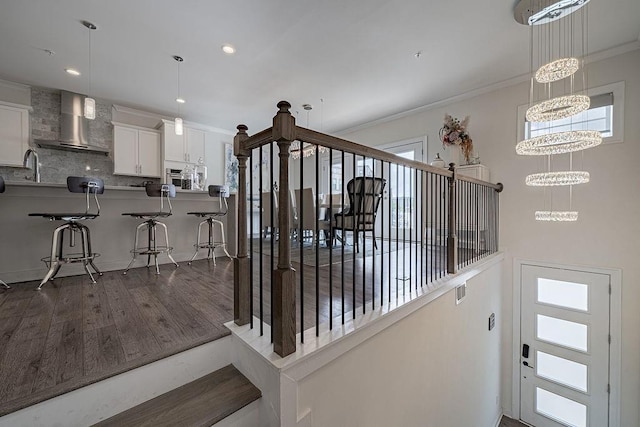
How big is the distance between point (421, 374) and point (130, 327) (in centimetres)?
199

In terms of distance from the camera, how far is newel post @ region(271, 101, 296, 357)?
1.09 meters

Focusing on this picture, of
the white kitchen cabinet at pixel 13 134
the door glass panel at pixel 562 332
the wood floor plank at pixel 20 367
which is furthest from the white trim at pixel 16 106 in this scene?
the door glass panel at pixel 562 332

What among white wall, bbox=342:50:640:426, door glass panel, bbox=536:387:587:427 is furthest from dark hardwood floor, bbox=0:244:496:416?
door glass panel, bbox=536:387:587:427

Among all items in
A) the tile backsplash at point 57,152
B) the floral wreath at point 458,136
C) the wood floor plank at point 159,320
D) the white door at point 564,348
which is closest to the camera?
the wood floor plank at point 159,320

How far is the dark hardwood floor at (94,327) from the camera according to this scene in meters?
1.06

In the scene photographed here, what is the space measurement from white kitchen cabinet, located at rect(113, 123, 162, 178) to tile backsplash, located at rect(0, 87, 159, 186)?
21 cm

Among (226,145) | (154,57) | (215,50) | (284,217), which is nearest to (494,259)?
(284,217)

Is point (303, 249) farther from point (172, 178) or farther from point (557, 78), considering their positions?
point (172, 178)

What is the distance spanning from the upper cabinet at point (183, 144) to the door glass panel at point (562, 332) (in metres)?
6.64

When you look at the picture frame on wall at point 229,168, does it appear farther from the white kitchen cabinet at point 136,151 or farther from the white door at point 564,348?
the white door at point 564,348

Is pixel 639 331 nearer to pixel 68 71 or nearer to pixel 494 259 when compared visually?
pixel 494 259

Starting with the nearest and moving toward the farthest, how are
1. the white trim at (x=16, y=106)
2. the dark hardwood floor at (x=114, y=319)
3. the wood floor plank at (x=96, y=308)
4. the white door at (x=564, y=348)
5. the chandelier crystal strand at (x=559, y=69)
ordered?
the dark hardwood floor at (x=114, y=319) < the wood floor plank at (x=96, y=308) < the chandelier crystal strand at (x=559, y=69) < the white door at (x=564, y=348) < the white trim at (x=16, y=106)

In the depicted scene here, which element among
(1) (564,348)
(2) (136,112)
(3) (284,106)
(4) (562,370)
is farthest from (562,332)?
(2) (136,112)

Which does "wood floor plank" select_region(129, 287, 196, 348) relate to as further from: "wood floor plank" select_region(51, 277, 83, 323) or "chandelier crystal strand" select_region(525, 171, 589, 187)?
"chandelier crystal strand" select_region(525, 171, 589, 187)
